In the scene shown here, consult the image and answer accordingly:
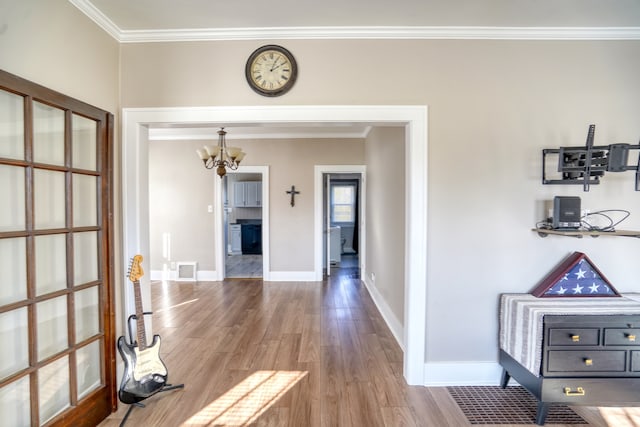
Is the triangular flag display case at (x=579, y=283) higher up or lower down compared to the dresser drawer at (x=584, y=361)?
higher up

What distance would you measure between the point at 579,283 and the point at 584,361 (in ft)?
1.76

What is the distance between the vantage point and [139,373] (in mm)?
1869

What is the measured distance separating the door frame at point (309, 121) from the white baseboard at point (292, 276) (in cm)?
316

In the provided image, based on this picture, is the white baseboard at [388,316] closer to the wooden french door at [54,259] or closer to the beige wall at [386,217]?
the beige wall at [386,217]

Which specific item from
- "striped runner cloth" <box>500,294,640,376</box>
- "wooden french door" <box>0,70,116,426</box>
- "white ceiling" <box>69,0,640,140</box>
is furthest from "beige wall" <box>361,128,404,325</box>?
"wooden french door" <box>0,70,116,426</box>

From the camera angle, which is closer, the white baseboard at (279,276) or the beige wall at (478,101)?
the beige wall at (478,101)

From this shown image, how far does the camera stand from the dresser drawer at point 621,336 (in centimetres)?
173

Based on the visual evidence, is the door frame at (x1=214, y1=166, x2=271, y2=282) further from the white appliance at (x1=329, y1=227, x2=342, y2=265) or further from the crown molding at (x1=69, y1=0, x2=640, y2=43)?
the crown molding at (x1=69, y1=0, x2=640, y2=43)

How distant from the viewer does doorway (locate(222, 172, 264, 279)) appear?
7.81 metres

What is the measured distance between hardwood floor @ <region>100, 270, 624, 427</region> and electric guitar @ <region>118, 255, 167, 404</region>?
0.47 ft

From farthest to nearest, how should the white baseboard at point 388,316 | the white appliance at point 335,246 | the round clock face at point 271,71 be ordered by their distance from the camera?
the white appliance at point 335,246
the white baseboard at point 388,316
the round clock face at point 271,71

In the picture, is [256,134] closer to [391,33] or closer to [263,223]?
[263,223]

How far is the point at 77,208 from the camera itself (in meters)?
1.72

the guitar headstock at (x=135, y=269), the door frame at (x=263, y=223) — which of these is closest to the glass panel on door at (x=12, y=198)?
the guitar headstock at (x=135, y=269)
